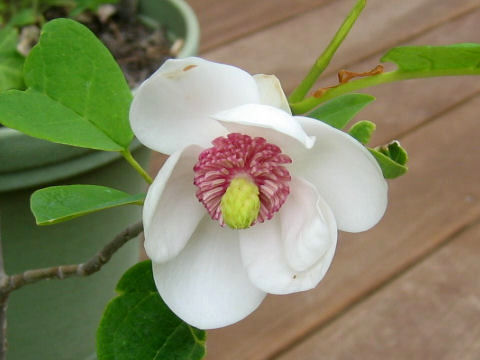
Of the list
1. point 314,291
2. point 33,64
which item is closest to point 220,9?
point 314,291

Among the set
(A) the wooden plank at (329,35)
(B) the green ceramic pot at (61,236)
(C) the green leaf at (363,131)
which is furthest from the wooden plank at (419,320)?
(C) the green leaf at (363,131)

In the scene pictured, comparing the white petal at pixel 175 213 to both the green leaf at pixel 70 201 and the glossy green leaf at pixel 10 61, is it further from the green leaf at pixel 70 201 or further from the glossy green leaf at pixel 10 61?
the glossy green leaf at pixel 10 61

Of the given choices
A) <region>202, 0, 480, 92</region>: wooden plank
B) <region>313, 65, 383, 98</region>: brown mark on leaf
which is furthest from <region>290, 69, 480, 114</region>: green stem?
<region>202, 0, 480, 92</region>: wooden plank

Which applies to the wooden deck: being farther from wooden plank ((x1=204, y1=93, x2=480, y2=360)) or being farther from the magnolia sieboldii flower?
the magnolia sieboldii flower

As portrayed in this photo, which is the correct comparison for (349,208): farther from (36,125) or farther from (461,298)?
(461,298)

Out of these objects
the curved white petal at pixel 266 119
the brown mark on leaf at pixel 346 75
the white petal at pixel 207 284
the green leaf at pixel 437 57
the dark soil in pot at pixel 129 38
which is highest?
the curved white petal at pixel 266 119

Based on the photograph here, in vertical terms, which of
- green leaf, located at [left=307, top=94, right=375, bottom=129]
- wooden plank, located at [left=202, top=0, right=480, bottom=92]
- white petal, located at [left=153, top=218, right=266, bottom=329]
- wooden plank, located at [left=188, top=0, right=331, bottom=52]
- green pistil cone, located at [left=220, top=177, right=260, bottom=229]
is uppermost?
green leaf, located at [left=307, top=94, right=375, bottom=129]
